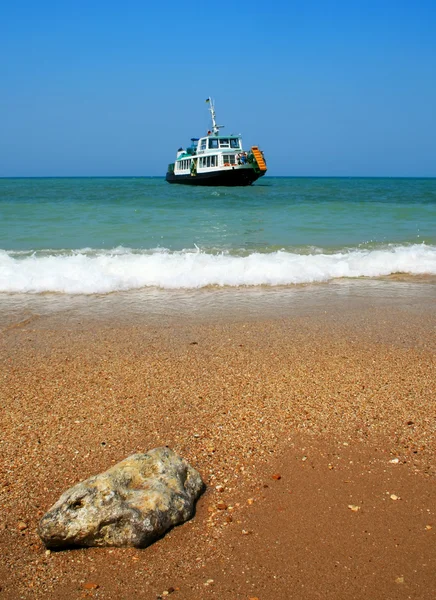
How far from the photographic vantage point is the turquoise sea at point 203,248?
7.98 m

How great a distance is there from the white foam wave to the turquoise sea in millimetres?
15

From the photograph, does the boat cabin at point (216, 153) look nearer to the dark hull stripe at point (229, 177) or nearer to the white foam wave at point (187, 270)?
the dark hull stripe at point (229, 177)

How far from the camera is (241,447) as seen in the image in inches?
129

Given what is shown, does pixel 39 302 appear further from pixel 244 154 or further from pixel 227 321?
pixel 244 154

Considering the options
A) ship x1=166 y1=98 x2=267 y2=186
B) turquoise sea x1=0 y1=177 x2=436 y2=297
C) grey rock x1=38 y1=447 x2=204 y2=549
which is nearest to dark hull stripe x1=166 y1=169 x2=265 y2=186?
ship x1=166 y1=98 x2=267 y2=186

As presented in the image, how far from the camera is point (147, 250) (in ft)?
36.6

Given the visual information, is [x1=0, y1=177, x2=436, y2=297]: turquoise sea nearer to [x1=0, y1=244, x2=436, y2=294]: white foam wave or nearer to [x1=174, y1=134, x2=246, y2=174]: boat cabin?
[x1=0, y1=244, x2=436, y2=294]: white foam wave

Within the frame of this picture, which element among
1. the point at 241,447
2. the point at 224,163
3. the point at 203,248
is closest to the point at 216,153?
the point at 224,163

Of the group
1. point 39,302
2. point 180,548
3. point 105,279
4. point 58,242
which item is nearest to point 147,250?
point 58,242

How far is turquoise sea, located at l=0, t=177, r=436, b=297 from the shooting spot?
314 inches

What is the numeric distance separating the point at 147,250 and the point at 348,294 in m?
4.95

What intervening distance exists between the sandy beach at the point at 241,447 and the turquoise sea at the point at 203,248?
2256mm

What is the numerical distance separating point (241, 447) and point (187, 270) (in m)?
5.30

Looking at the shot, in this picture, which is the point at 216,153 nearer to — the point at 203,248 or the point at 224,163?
the point at 224,163
